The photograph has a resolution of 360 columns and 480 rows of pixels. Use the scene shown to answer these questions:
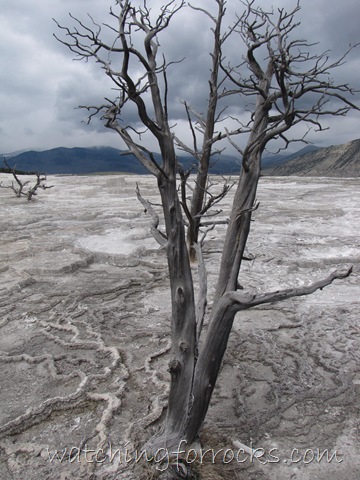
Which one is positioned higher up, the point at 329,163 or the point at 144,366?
the point at 329,163

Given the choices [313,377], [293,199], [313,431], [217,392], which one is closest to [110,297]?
[217,392]

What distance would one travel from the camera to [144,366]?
500 centimetres

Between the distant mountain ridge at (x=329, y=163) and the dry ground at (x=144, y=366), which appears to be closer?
the dry ground at (x=144, y=366)

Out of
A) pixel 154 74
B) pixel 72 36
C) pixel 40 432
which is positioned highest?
pixel 72 36

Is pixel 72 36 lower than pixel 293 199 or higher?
higher

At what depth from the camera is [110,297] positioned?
721cm

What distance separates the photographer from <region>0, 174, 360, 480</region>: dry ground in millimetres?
3529

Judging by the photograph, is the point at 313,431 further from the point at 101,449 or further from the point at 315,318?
the point at 315,318

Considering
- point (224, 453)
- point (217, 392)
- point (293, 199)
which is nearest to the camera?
point (224, 453)

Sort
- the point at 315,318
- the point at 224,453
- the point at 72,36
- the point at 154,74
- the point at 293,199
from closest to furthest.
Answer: the point at 154,74, the point at 72,36, the point at 224,453, the point at 315,318, the point at 293,199

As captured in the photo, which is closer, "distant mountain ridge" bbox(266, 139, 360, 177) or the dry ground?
the dry ground

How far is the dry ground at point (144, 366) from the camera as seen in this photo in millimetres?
3529

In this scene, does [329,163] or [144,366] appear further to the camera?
[329,163]

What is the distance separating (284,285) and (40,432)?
5.13m
